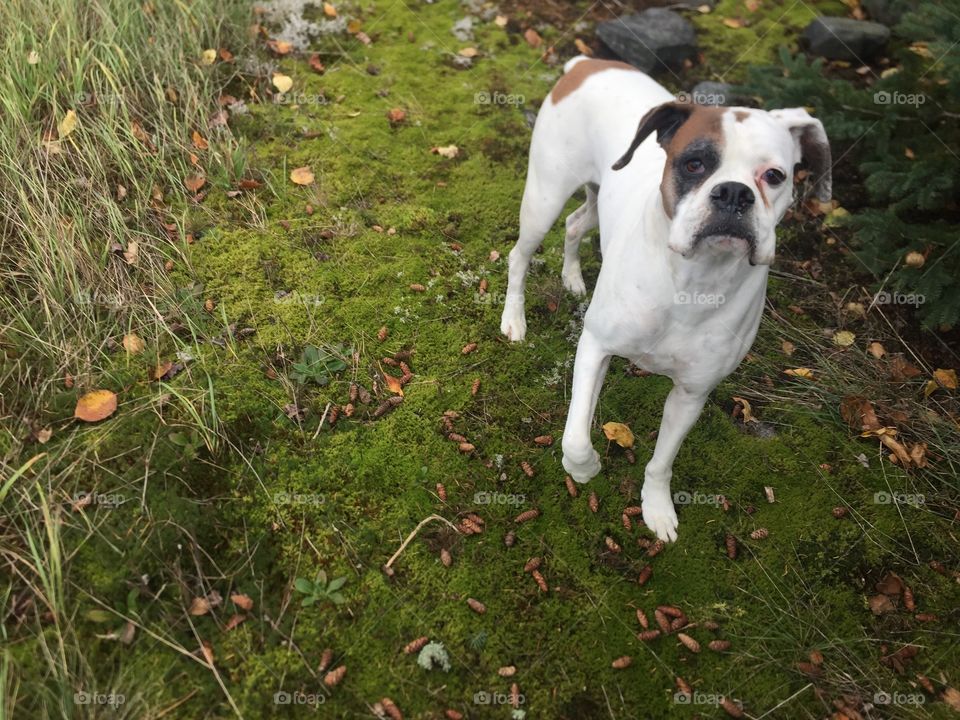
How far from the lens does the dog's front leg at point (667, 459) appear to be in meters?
3.09

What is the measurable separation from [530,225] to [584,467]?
4.82 ft

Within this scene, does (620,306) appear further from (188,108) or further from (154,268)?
(188,108)

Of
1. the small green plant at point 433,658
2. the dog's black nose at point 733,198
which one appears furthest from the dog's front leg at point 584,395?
the small green plant at point 433,658

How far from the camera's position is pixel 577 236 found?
4355 mm

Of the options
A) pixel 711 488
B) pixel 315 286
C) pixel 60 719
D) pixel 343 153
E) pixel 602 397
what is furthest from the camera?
pixel 343 153

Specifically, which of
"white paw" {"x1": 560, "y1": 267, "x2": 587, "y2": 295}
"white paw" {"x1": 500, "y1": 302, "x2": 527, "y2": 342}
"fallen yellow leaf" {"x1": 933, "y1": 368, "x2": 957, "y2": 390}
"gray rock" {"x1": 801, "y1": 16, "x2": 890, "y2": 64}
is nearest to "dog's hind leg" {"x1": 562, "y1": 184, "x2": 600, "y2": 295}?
"white paw" {"x1": 560, "y1": 267, "x2": 587, "y2": 295}

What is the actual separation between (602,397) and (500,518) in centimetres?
97

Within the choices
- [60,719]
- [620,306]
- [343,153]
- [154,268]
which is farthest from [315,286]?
[60,719]

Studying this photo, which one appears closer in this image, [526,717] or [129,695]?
[129,695]

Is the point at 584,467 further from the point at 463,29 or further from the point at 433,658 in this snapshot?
the point at 463,29

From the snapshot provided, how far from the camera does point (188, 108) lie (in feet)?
15.4

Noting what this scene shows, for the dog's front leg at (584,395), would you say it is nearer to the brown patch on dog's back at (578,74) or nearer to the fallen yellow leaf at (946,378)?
the brown patch on dog's back at (578,74)

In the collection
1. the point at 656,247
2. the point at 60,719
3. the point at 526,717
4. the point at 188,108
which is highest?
the point at 656,247

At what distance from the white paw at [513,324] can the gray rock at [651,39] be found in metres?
2.88
